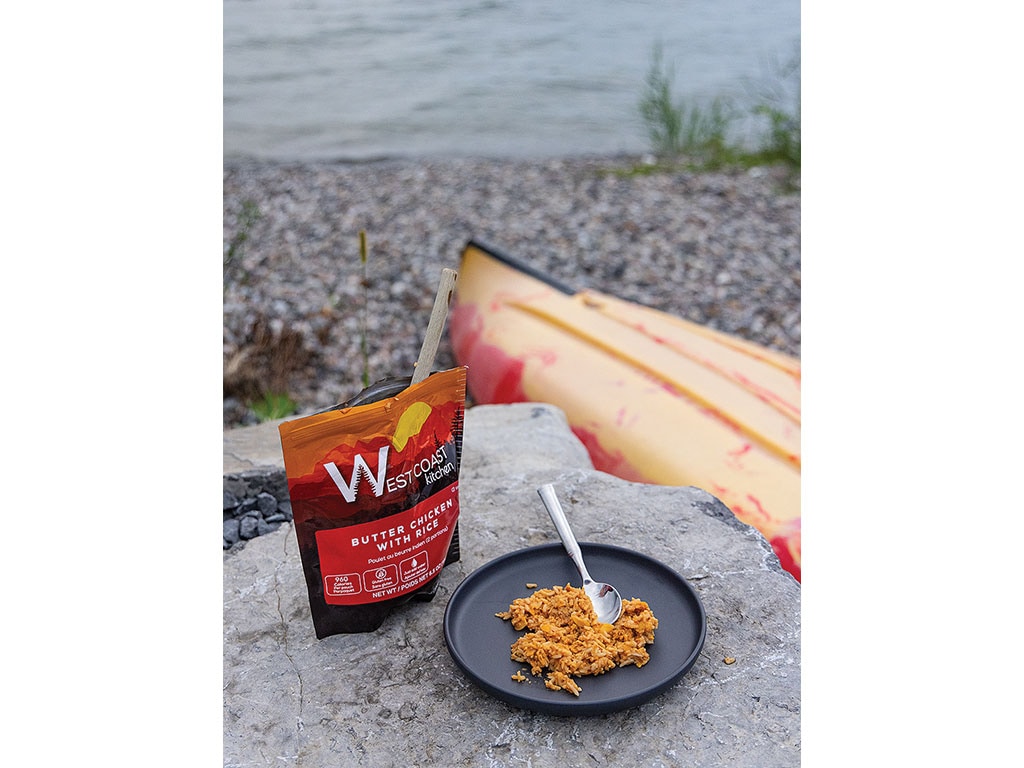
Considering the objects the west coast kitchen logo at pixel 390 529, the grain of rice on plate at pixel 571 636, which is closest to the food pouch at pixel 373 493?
the west coast kitchen logo at pixel 390 529

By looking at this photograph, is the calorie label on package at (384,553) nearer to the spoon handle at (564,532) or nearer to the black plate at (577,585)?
the black plate at (577,585)

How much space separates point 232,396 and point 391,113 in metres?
3.86

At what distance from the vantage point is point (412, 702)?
119 centimetres

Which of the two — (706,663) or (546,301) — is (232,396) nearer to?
(546,301)

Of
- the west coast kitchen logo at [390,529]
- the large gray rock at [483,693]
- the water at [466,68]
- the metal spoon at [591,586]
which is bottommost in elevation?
the large gray rock at [483,693]

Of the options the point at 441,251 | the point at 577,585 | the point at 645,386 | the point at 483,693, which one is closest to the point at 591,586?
the point at 577,585

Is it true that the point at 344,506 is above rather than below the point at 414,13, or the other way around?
below

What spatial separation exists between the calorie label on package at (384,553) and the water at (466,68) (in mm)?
4975

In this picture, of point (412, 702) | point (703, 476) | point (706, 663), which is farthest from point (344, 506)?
point (703, 476)

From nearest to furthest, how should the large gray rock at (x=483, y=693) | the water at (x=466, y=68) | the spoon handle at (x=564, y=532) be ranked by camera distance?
1. the large gray rock at (x=483, y=693)
2. the spoon handle at (x=564, y=532)
3. the water at (x=466, y=68)

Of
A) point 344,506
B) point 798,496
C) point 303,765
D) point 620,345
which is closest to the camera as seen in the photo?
point 303,765

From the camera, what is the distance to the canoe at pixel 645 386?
211 cm

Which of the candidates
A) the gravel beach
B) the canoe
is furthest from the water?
the canoe

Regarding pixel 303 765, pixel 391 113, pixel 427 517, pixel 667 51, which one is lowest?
pixel 303 765
